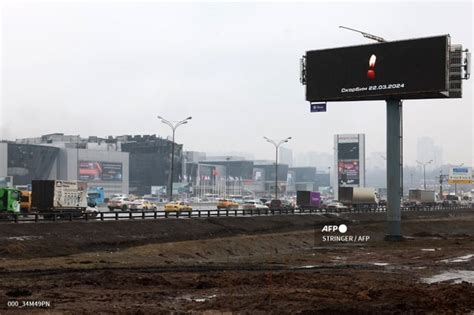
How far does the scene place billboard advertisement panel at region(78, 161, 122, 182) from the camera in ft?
565

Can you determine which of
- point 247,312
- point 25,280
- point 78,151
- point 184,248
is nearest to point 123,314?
point 247,312

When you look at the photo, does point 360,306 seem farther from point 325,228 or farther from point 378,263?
point 325,228

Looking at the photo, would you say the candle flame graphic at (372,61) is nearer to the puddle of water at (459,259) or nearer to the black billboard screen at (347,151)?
the puddle of water at (459,259)

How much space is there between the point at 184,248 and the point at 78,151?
143 m

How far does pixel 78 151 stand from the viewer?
564 ft

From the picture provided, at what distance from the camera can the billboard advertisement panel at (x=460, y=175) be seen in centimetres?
14438

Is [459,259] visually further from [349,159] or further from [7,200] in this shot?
[349,159]

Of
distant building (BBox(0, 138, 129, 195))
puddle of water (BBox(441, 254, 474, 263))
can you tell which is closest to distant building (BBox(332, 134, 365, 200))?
distant building (BBox(0, 138, 129, 195))

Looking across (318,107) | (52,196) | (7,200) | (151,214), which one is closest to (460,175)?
(151,214)

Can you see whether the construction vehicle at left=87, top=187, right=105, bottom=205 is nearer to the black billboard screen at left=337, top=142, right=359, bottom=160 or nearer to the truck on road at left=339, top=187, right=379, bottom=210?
the truck on road at left=339, top=187, right=379, bottom=210

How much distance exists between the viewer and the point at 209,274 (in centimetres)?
2309

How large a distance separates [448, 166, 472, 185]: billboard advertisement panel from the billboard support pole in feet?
348

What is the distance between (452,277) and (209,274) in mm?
9315

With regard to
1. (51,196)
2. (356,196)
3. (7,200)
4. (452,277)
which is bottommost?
(452,277)
